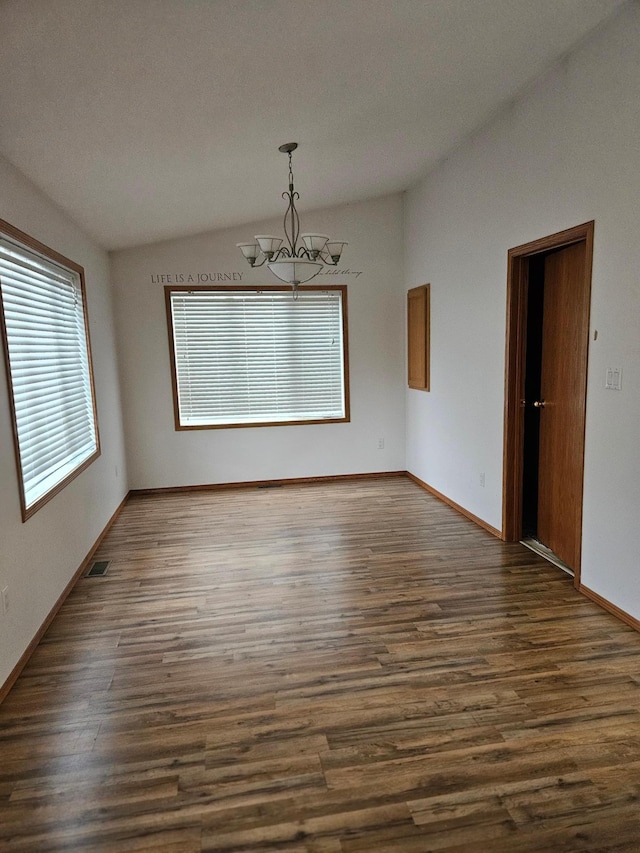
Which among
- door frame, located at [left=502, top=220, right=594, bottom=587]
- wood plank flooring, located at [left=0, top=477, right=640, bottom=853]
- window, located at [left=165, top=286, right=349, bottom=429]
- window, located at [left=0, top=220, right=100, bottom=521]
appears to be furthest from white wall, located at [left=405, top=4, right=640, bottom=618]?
window, located at [left=0, top=220, right=100, bottom=521]

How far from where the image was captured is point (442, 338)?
505 centimetres

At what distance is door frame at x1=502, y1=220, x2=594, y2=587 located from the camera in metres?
3.78

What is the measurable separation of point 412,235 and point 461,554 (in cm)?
342

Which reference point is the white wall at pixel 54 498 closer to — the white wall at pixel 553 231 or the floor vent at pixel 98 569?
the floor vent at pixel 98 569

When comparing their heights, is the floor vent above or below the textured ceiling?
below

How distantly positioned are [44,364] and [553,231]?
3.27 metres

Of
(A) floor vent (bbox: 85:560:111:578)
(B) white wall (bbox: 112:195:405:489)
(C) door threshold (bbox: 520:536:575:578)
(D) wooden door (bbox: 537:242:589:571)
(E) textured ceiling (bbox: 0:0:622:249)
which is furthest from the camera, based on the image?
(B) white wall (bbox: 112:195:405:489)

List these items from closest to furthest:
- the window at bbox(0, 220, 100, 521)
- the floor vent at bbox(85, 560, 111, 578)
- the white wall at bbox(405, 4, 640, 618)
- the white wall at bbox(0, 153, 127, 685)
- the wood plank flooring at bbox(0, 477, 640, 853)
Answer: the wood plank flooring at bbox(0, 477, 640, 853) → the white wall at bbox(0, 153, 127, 685) → the white wall at bbox(405, 4, 640, 618) → the window at bbox(0, 220, 100, 521) → the floor vent at bbox(85, 560, 111, 578)

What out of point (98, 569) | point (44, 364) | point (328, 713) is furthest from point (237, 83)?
point (98, 569)

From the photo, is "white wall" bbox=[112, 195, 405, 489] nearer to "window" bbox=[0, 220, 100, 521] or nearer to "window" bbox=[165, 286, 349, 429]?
"window" bbox=[165, 286, 349, 429]

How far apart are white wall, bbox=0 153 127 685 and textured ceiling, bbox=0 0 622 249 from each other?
0.22m

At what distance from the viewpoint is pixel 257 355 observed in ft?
19.5

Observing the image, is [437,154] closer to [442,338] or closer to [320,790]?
[442,338]

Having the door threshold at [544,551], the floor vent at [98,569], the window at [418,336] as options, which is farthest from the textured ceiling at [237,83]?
the door threshold at [544,551]
